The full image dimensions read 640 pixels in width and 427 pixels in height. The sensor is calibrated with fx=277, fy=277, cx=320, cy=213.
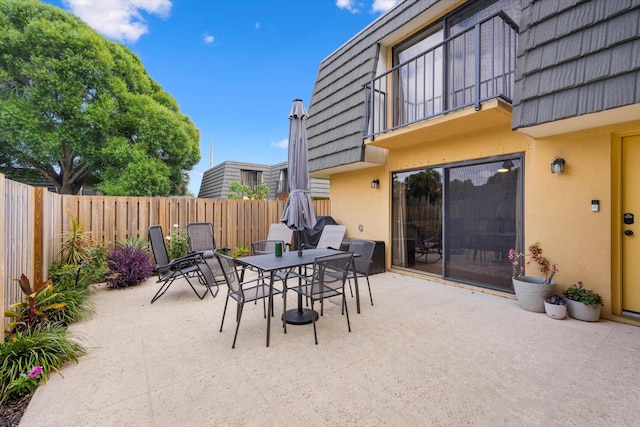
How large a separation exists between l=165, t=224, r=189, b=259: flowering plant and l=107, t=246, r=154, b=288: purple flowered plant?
739mm

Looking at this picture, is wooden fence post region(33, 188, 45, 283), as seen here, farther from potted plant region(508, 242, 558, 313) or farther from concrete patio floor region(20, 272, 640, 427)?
potted plant region(508, 242, 558, 313)

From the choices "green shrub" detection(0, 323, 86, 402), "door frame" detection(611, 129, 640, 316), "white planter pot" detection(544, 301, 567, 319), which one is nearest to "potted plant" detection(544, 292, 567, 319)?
"white planter pot" detection(544, 301, 567, 319)

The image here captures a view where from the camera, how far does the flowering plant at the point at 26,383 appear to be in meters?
2.01

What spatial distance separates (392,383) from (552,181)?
12.0ft

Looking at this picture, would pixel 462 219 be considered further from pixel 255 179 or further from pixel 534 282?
pixel 255 179

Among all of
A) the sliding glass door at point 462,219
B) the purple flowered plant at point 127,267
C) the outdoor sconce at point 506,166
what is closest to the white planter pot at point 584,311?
the sliding glass door at point 462,219

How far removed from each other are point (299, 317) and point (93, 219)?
16.4 feet

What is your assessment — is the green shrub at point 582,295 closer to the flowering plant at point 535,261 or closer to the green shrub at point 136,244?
the flowering plant at point 535,261

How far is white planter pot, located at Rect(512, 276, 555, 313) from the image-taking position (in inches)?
145

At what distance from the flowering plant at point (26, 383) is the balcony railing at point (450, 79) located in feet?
17.2

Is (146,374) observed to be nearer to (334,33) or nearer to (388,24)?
(388,24)

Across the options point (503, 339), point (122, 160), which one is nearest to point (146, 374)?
point (503, 339)

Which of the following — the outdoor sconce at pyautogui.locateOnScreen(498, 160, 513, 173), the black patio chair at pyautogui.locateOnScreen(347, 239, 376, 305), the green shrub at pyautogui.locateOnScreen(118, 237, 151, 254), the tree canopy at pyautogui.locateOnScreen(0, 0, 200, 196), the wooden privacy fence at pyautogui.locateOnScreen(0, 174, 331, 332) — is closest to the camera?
the wooden privacy fence at pyautogui.locateOnScreen(0, 174, 331, 332)

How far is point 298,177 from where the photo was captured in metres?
3.96
